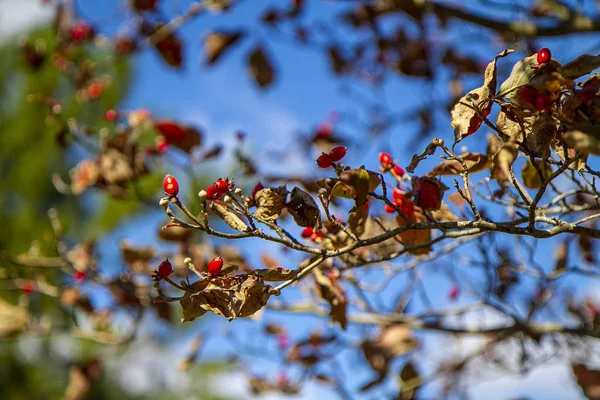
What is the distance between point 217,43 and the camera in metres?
2.40

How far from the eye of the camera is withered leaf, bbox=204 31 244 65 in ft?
7.86

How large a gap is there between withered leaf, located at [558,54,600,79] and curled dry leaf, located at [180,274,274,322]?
465mm

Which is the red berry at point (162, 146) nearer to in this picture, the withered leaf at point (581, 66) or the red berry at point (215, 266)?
the red berry at point (215, 266)

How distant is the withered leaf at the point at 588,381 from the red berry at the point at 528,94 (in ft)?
2.79

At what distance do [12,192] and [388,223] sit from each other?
10266 mm

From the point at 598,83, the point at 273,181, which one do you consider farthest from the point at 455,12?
the point at 598,83

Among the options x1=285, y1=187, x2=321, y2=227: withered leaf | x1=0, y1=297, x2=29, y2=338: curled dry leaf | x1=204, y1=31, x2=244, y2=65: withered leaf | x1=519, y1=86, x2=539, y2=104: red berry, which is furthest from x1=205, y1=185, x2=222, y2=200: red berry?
x1=204, y1=31, x2=244, y2=65: withered leaf

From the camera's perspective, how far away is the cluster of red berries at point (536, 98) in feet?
2.17

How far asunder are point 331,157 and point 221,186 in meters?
0.17

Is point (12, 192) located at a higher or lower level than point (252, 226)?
lower

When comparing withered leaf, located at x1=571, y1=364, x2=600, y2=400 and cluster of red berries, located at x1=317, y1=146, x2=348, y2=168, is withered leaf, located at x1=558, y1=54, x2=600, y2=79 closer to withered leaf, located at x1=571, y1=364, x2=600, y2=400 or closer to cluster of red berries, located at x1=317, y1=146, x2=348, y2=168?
cluster of red berries, located at x1=317, y1=146, x2=348, y2=168

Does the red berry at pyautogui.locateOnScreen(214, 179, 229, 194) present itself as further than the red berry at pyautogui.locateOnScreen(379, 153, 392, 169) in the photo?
No

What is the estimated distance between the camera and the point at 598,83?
648 mm

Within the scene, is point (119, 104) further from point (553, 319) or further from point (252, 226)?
point (252, 226)
